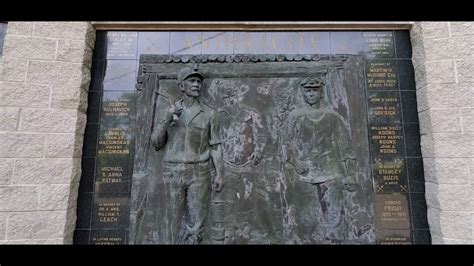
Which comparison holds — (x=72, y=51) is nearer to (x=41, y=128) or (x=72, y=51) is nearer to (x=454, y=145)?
(x=41, y=128)

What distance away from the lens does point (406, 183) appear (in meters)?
3.51

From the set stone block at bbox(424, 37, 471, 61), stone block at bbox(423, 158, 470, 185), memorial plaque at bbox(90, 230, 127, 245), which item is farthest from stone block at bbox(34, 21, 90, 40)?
stone block at bbox(423, 158, 470, 185)

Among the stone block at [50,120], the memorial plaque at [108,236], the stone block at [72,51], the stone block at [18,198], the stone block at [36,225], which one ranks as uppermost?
the stone block at [72,51]

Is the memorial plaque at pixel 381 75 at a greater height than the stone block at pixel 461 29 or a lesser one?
lesser

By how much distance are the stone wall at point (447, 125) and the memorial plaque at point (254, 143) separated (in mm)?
178

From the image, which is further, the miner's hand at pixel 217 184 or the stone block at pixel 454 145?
the miner's hand at pixel 217 184

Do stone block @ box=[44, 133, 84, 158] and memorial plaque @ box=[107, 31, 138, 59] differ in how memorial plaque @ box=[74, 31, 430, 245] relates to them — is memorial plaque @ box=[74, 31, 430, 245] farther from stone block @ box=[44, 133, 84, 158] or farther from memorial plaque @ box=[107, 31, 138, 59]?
stone block @ box=[44, 133, 84, 158]

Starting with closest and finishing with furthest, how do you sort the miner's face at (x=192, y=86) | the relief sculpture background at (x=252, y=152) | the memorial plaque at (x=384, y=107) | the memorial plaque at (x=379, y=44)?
the relief sculpture background at (x=252, y=152)
the miner's face at (x=192, y=86)
the memorial plaque at (x=384, y=107)
the memorial plaque at (x=379, y=44)

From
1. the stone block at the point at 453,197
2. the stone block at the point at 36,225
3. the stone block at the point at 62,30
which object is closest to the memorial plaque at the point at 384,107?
the stone block at the point at 453,197

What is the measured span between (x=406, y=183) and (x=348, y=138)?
3.04ft

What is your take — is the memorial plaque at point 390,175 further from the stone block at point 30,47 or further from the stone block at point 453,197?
the stone block at point 30,47

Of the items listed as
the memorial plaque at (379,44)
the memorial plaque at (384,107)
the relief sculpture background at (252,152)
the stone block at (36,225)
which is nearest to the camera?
the stone block at (36,225)

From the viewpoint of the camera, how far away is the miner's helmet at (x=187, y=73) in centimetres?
347
